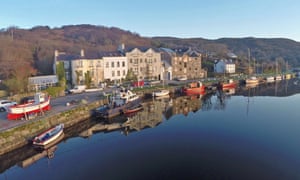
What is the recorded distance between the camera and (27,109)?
2498cm

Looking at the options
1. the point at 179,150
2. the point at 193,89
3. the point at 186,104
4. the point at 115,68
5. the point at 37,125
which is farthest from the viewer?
the point at 115,68

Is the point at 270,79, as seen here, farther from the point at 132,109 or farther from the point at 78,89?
the point at 78,89

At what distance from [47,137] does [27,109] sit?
5.92m

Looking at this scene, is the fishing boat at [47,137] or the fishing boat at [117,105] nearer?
the fishing boat at [47,137]

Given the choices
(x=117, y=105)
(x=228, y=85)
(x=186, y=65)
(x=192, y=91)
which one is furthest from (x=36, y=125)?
(x=186, y=65)

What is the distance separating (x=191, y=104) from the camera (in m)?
39.9

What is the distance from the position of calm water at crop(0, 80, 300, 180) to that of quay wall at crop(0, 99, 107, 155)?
0.96 meters

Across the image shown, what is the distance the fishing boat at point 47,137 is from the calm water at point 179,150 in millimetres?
838

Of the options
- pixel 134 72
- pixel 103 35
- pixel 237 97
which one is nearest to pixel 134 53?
pixel 134 72

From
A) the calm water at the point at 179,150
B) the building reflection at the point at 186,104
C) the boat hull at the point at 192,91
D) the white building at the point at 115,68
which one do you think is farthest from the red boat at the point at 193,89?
the calm water at the point at 179,150

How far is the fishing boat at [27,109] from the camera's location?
2397 centimetres

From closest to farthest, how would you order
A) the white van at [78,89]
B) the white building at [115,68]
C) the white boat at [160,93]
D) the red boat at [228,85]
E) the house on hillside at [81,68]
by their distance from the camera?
the white van at [78,89] → the white boat at [160,93] → the house on hillside at [81,68] → the white building at [115,68] → the red boat at [228,85]

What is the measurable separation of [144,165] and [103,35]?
130981 millimetres

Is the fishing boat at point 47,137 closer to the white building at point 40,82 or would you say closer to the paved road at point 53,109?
the paved road at point 53,109
